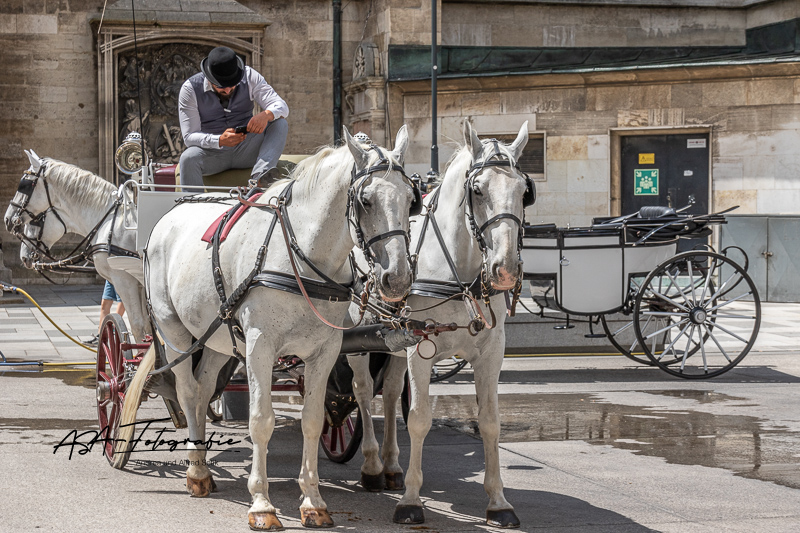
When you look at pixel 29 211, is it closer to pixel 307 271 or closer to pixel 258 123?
pixel 258 123

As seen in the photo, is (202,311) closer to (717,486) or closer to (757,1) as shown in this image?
(717,486)

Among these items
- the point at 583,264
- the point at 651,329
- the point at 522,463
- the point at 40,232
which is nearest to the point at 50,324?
the point at 40,232

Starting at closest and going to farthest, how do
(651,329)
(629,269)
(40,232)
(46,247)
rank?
(40,232) → (46,247) → (629,269) → (651,329)

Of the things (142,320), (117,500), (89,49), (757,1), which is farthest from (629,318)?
(89,49)

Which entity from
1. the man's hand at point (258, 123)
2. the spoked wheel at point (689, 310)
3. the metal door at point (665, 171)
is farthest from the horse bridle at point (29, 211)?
the metal door at point (665, 171)

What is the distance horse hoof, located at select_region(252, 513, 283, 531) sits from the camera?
510 centimetres

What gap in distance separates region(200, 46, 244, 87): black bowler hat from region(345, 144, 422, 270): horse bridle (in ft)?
7.49

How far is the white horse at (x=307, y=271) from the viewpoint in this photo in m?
4.84

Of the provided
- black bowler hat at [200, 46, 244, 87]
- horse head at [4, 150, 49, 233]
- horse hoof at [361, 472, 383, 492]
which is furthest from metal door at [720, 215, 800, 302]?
horse hoof at [361, 472, 383, 492]

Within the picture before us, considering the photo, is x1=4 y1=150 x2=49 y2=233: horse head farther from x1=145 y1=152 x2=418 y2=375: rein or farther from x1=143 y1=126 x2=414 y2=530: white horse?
x1=145 y1=152 x2=418 y2=375: rein

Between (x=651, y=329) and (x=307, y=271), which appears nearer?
(x=307, y=271)

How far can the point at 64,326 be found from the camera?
47.2ft

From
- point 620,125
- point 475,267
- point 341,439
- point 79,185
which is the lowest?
point 341,439

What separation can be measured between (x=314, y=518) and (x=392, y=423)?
1.27 m
